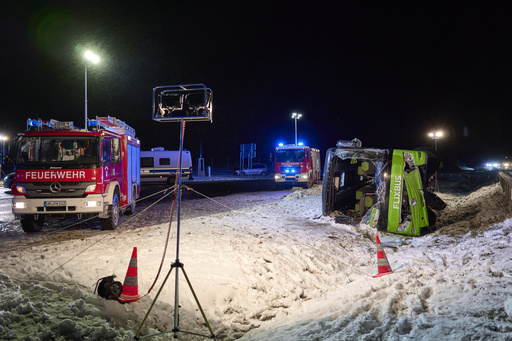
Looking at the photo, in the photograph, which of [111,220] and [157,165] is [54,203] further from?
[157,165]

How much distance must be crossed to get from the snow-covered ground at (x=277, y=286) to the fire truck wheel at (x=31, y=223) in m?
1.28

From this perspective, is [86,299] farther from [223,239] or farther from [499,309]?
[499,309]

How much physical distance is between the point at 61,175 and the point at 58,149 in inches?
31.3

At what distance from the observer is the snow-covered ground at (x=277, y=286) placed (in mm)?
3553

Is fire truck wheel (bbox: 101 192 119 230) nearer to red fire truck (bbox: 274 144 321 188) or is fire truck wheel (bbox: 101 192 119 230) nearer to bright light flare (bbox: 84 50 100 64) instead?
bright light flare (bbox: 84 50 100 64)

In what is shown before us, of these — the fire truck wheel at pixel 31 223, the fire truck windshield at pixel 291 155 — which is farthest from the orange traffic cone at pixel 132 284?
the fire truck windshield at pixel 291 155

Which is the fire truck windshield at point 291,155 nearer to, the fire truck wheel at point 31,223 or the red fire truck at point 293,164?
the red fire truck at point 293,164

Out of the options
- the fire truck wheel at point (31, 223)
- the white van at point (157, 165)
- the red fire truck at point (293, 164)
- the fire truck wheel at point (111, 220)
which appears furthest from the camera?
the white van at point (157, 165)

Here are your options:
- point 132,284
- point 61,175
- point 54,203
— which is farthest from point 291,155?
point 132,284

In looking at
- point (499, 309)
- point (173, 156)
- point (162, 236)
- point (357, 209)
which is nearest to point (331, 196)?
point (357, 209)

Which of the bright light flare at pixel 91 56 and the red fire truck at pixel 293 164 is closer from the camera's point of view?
the bright light flare at pixel 91 56

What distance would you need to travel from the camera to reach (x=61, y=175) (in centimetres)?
864

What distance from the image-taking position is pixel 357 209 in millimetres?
11125

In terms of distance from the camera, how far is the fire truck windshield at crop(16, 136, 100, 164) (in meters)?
8.80
